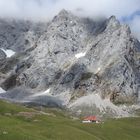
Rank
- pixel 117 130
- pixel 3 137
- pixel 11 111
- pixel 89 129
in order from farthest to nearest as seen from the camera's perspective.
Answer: pixel 11 111 → pixel 117 130 → pixel 89 129 → pixel 3 137

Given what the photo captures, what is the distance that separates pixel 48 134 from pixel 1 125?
1086cm

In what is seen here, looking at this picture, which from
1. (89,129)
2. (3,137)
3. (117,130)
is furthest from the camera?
(117,130)

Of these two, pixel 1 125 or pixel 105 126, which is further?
pixel 105 126

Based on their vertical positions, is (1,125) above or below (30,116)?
below

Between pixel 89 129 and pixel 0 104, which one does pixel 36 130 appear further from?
pixel 0 104

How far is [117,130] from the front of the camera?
4525 inches

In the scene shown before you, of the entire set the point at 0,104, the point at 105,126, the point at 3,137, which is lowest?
the point at 3,137

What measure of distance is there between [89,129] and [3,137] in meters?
49.5

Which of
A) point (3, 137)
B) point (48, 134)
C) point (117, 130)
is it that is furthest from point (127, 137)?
point (3, 137)

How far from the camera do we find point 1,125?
71.9 metres

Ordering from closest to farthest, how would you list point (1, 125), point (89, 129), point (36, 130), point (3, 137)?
point (3, 137) < point (1, 125) < point (36, 130) < point (89, 129)

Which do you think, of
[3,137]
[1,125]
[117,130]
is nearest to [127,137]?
[117,130]

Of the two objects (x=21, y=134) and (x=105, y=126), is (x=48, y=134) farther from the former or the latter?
(x=105, y=126)

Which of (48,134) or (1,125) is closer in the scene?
(1,125)
